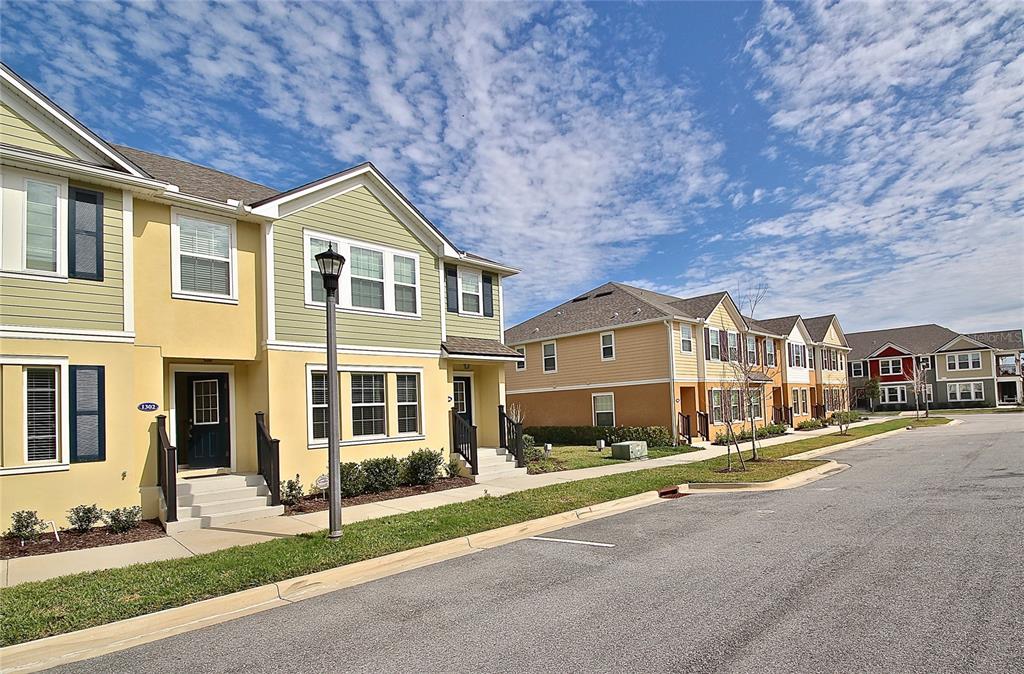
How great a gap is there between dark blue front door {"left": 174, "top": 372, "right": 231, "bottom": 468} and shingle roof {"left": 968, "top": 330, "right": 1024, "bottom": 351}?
6710cm

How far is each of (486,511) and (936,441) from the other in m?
22.8

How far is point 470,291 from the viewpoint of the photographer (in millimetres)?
17203

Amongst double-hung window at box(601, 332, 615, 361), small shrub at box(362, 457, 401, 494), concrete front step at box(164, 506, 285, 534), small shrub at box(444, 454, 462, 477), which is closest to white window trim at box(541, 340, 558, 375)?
double-hung window at box(601, 332, 615, 361)

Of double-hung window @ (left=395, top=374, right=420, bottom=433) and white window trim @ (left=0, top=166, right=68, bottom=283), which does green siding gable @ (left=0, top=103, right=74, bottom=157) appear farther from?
double-hung window @ (left=395, top=374, right=420, bottom=433)

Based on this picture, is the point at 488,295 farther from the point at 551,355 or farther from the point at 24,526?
the point at 551,355

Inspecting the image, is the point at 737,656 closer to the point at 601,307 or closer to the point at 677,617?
the point at 677,617

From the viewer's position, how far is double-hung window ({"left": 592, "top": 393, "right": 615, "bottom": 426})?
2754 centimetres

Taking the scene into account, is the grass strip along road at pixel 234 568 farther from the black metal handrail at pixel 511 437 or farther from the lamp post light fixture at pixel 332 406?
the black metal handrail at pixel 511 437

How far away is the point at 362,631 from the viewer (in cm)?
565

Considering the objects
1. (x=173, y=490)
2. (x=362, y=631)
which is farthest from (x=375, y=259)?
(x=362, y=631)

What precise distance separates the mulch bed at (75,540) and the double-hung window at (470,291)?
9287 millimetres

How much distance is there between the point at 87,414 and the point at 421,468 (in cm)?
669

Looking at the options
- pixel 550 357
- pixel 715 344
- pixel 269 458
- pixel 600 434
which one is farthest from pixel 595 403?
pixel 269 458

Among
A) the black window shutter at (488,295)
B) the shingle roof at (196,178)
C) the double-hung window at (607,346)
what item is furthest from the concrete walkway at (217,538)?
the double-hung window at (607,346)
